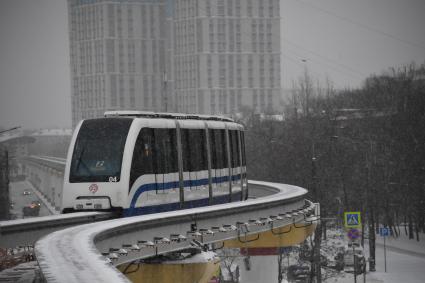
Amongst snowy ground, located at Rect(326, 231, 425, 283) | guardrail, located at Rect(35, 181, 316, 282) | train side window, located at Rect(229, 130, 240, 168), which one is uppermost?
train side window, located at Rect(229, 130, 240, 168)

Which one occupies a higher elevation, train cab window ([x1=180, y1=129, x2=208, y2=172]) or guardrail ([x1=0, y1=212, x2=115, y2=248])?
train cab window ([x1=180, y1=129, x2=208, y2=172])

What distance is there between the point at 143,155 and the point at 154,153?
0.88 metres

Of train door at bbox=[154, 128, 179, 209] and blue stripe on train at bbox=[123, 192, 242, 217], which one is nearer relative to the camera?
blue stripe on train at bbox=[123, 192, 242, 217]

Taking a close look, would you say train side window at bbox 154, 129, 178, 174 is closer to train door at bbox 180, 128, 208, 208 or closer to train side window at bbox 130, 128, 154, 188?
train side window at bbox 130, 128, 154, 188

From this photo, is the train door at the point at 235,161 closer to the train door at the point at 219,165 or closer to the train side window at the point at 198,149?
the train door at the point at 219,165

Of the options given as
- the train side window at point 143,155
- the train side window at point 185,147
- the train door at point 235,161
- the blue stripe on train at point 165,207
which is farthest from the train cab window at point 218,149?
the train side window at point 143,155

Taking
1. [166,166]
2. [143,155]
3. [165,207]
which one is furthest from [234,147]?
[143,155]

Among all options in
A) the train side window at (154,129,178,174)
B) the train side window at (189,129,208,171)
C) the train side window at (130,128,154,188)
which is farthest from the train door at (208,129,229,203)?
the train side window at (130,128,154,188)

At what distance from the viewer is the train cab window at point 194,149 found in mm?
34344

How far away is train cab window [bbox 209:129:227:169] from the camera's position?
37688 millimetres

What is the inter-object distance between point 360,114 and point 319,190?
42.9 m

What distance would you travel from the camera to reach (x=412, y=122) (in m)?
95.1

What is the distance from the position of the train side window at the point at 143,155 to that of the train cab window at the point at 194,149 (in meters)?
2.83

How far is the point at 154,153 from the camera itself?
104 feet
